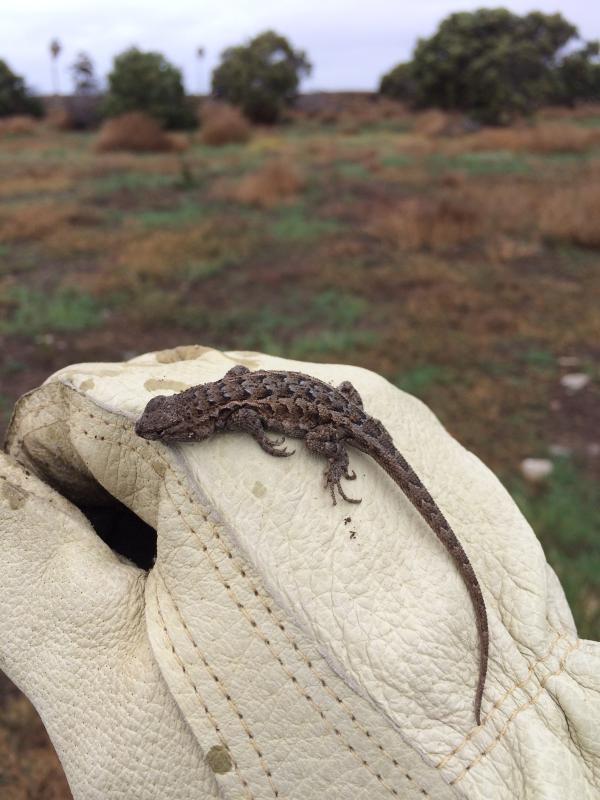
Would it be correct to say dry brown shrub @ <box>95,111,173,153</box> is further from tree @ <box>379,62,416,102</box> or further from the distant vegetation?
tree @ <box>379,62,416,102</box>

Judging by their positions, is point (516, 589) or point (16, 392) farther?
point (16, 392)

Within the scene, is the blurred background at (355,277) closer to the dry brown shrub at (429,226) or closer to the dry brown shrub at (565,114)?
the dry brown shrub at (429,226)

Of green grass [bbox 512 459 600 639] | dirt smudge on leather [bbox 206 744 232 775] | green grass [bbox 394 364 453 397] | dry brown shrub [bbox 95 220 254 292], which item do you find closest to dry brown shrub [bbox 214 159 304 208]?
dry brown shrub [bbox 95 220 254 292]

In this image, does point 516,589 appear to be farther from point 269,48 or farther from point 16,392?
point 269,48

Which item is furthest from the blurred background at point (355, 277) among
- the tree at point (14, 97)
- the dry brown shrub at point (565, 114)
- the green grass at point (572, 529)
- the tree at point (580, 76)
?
the tree at point (580, 76)

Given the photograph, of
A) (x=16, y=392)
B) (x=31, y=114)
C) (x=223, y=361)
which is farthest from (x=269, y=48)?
(x=223, y=361)
